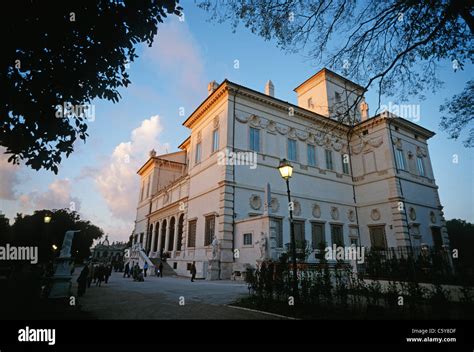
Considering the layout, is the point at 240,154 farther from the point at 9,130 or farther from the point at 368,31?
the point at 9,130

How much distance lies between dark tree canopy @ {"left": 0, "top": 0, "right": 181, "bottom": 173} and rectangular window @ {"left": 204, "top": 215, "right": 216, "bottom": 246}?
1473cm

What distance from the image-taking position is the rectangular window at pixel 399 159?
27.0 metres

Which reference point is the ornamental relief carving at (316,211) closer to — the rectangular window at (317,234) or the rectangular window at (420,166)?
the rectangular window at (317,234)

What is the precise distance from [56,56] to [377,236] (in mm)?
28524

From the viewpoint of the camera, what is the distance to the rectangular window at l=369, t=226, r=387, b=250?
83.2 feet

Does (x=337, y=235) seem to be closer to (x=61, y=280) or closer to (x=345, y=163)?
(x=345, y=163)

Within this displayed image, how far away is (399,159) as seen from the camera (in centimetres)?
2747

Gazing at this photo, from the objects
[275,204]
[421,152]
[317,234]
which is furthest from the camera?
[421,152]

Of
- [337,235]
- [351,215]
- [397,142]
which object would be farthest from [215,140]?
[397,142]

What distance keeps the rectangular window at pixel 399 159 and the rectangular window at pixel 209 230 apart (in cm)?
2025

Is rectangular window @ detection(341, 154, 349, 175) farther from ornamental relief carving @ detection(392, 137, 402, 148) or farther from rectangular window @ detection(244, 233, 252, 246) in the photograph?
rectangular window @ detection(244, 233, 252, 246)

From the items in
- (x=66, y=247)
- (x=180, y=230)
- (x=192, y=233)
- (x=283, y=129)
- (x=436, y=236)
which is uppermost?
(x=283, y=129)

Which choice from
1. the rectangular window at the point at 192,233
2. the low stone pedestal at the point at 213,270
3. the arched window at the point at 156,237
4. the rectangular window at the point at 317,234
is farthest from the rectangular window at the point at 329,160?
the arched window at the point at 156,237

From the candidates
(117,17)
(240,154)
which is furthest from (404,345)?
(240,154)
